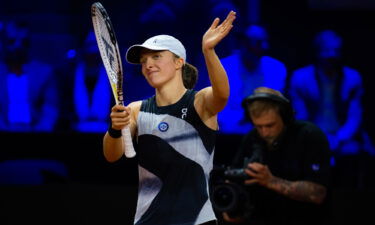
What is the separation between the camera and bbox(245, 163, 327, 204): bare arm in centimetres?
369

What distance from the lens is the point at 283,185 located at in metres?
3.70

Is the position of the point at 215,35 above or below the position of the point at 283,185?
above

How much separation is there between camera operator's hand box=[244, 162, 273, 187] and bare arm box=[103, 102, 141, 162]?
0.67 metres

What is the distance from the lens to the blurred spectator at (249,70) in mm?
5715

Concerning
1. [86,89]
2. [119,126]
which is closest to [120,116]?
[119,126]

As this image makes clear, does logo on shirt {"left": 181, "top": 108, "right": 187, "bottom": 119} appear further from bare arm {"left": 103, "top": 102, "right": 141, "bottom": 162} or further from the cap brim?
the cap brim

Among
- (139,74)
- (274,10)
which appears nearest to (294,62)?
(274,10)

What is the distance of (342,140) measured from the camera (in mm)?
5539

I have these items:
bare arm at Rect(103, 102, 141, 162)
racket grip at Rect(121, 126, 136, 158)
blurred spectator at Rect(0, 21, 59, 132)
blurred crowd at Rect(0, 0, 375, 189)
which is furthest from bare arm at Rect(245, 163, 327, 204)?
blurred spectator at Rect(0, 21, 59, 132)

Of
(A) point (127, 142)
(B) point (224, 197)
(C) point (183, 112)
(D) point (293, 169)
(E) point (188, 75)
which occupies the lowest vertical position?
(B) point (224, 197)

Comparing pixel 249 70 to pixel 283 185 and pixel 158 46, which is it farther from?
pixel 158 46

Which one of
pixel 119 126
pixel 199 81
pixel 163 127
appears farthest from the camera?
pixel 199 81

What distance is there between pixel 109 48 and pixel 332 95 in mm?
2768

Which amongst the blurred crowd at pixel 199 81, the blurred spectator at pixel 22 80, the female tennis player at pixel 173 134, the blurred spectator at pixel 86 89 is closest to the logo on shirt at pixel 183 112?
the female tennis player at pixel 173 134
